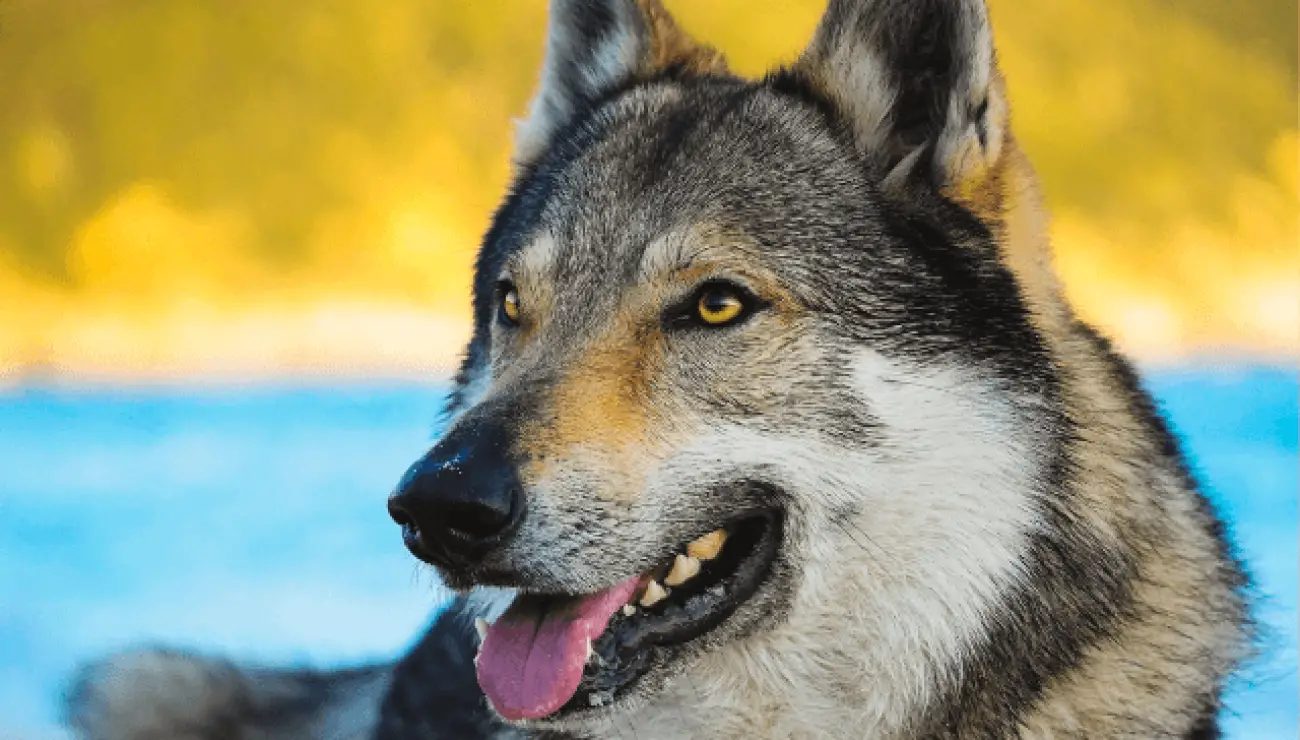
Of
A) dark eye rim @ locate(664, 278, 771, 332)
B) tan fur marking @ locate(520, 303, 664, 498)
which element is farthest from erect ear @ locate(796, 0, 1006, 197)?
tan fur marking @ locate(520, 303, 664, 498)

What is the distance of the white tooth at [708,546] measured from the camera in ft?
6.67

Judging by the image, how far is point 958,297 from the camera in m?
2.19

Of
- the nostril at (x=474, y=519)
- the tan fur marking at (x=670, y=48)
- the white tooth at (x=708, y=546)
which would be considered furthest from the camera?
the tan fur marking at (x=670, y=48)

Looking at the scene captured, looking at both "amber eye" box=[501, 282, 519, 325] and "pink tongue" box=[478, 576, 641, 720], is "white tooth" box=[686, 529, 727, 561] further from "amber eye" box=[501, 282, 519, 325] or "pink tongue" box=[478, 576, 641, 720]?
"amber eye" box=[501, 282, 519, 325]

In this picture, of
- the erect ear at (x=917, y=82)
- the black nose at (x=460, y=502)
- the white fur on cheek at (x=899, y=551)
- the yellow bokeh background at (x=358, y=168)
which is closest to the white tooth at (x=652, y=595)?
the white fur on cheek at (x=899, y=551)

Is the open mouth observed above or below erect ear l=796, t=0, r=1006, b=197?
below

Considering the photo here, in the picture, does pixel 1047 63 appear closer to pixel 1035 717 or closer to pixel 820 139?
pixel 820 139

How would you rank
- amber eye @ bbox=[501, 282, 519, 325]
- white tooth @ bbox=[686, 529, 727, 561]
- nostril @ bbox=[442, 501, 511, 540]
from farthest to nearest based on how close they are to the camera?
amber eye @ bbox=[501, 282, 519, 325]
white tooth @ bbox=[686, 529, 727, 561]
nostril @ bbox=[442, 501, 511, 540]

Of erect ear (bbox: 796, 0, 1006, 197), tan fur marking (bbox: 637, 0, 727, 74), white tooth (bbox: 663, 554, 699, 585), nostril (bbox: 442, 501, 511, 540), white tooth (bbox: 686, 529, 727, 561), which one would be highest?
tan fur marking (bbox: 637, 0, 727, 74)

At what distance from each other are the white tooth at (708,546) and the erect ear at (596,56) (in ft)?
3.96

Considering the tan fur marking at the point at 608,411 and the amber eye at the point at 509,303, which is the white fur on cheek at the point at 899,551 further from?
the amber eye at the point at 509,303

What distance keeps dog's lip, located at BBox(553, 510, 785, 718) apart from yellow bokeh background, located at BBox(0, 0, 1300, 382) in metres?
1.66

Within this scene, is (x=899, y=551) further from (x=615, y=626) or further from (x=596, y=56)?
(x=596, y=56)

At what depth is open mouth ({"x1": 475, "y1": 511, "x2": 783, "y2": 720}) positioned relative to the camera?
1.99m
